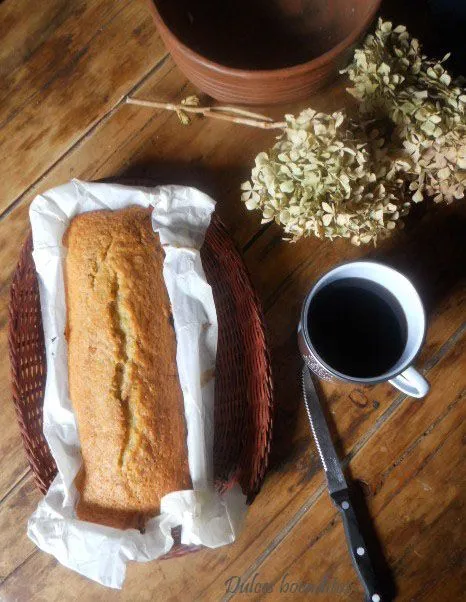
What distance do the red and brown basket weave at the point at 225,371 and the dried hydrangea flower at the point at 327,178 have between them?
0.46 feet

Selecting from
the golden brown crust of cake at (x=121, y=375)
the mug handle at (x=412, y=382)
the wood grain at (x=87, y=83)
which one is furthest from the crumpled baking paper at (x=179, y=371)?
the mug handle at (x=412, y=382)

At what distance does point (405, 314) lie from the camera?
2.32 ft

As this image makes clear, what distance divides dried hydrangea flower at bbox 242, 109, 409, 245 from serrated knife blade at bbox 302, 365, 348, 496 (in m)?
0.25

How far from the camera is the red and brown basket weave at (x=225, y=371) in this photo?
0.76 meters

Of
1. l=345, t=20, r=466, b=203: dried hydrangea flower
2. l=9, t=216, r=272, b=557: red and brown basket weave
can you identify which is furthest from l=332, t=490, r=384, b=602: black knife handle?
l=345, t=20, r=466, b=203: dried hydrangea flower

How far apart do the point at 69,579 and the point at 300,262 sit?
572 mm

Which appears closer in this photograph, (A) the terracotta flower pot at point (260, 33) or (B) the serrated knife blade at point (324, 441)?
(A) the terracotta flower pot at point (260, 33)

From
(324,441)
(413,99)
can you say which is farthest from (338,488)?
(413,99)

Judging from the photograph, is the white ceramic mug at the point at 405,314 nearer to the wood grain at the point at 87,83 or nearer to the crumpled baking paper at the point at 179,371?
the crumpled baking paper at the point at 179,371

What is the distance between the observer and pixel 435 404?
828 mm

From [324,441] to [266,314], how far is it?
199 mm

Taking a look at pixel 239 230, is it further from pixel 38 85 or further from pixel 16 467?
pixel 16 467

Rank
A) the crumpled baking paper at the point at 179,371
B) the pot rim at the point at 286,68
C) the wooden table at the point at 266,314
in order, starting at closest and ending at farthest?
the pot rim at the point at 286,68 → the crumpled baking paper at the point at 179,371 → the wooden table at the point at 266,314

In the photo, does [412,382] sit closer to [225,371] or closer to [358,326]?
[358,326]
